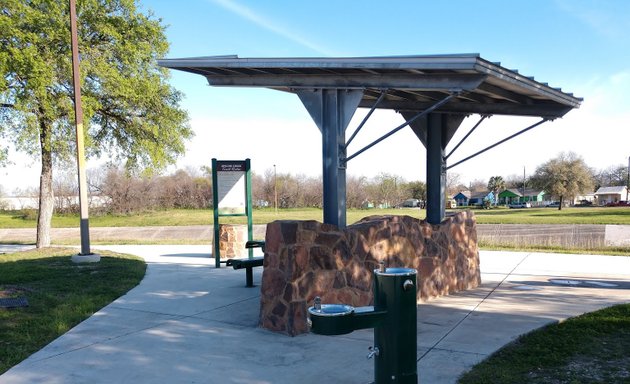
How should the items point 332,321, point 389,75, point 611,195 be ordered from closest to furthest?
point 332,321, point 389,75, point 611,195

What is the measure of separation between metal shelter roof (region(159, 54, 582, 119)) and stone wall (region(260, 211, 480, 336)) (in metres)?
1.90

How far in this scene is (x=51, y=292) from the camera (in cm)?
813

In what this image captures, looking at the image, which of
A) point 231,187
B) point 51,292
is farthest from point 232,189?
point 51,292

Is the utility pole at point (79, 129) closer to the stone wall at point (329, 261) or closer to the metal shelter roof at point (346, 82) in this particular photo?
the metal shelter roof at point (346, 82)

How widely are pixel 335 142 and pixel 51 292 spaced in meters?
5.39

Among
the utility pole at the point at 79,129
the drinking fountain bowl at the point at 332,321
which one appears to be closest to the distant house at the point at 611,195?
the utility pole at the point at 79,129

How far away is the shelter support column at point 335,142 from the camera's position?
258 inches

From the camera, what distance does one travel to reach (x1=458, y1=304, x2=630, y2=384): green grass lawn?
4.21 m

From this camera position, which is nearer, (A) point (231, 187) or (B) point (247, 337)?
(B) point (247, 337)

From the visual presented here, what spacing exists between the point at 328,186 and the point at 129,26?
1196cm

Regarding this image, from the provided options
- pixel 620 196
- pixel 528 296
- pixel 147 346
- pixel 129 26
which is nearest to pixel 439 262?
pixel 528 296

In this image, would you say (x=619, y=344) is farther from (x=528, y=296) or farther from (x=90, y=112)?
(x=90, y=112)

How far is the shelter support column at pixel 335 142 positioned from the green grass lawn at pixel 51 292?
3668 mm

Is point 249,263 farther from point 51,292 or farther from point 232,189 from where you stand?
point 232,189
